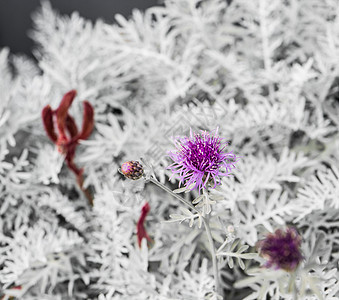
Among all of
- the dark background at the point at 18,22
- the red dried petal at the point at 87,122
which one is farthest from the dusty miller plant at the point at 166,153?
the dark background at the point at 18,22

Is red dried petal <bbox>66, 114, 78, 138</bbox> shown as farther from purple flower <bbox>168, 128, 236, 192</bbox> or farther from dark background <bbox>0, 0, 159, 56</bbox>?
dark background <bbox>0, 0, 159, 56</bbox>

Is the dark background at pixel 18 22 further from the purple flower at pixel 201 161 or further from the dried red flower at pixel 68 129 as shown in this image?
the purple flower at pixel 201 161

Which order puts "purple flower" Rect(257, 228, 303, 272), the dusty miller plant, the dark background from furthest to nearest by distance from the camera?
the dark background, the dusty miller plant, "purple flower" Rect(257, 228, 303, 272)

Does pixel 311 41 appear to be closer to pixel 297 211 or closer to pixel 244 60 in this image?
pixel 244 60

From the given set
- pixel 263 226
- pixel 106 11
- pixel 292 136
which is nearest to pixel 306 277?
pixel 263 226

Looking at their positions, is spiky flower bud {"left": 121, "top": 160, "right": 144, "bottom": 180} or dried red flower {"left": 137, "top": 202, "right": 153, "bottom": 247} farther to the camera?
dried red flower {"left": 137, "top": 202, "right": 153, "bottom": 247}

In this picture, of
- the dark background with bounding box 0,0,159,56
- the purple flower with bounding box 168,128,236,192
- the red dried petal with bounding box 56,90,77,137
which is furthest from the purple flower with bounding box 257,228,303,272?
the dark background with bounding box 0,0,159,56
